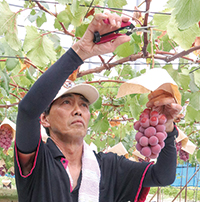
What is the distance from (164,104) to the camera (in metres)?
1.01

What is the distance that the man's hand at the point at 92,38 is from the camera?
35.3 inches

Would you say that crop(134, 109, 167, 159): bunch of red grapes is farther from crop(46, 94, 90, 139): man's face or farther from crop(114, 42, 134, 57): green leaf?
crop(114, 42, 134, 57): green leaf

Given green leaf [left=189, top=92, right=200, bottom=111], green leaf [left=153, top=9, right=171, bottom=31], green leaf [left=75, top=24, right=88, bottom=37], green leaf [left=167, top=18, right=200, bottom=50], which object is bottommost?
green leaf [left=189, top=92, right=200, bottom=111]

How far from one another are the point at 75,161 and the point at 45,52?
58cm

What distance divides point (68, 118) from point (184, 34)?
64cm

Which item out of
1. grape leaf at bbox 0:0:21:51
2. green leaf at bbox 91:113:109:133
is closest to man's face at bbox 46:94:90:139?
grape leaf at bbox 0:0:21:51

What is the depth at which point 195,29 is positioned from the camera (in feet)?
3.73

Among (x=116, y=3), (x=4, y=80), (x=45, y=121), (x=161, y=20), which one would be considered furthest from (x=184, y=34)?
(x=4, y=80)

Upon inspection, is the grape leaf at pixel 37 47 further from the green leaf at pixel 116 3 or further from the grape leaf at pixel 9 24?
the green leaf at pixel 116 3

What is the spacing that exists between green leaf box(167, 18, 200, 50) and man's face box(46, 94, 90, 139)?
0.55 meters

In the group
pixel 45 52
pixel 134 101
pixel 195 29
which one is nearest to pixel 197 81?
pixel 134 101

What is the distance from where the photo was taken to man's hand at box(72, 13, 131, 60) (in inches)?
35.3

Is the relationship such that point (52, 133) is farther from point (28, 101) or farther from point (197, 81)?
point (197, 81)

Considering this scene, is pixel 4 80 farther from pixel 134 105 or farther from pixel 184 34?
pixel 184 34
